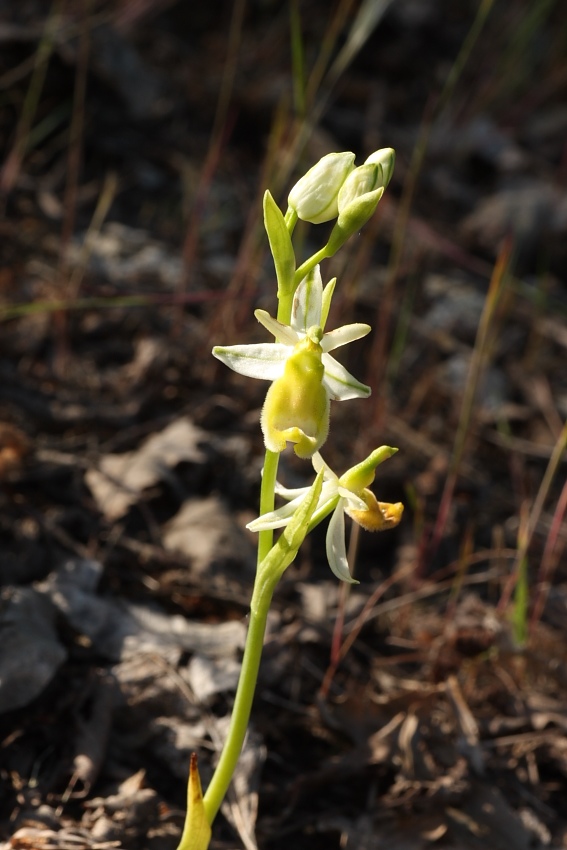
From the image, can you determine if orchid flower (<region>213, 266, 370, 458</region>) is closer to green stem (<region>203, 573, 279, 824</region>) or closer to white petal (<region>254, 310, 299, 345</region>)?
white petal (<region>254, 310, 299, 345</region>)

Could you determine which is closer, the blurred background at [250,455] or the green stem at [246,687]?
the green stem at [246,687]

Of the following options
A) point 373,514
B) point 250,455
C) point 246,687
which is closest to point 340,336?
point 373,514

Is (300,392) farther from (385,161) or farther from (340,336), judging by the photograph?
(385,161)

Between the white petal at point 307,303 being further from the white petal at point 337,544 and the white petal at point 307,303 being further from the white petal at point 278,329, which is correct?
the white petal at point 337,544

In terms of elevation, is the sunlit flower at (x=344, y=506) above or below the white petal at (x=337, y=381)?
below

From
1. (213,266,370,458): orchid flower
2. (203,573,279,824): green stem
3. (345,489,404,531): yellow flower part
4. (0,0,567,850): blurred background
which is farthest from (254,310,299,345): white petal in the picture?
(0,0,567,850): blurred background

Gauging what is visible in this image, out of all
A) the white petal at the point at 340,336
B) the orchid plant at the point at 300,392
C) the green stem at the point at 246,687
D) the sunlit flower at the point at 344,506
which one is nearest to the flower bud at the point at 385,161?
the orchid plant at the point at 300,392
